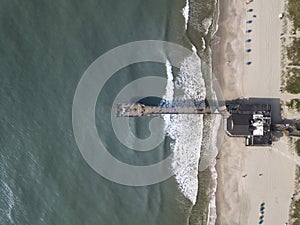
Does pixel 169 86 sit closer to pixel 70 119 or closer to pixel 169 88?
pixel 169 88

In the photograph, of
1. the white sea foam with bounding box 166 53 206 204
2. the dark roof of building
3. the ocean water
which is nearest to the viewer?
the ocean water

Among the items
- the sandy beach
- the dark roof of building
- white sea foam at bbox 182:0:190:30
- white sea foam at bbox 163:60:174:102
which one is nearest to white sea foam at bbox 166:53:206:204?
white sea foam at bbox 163:60:174:102

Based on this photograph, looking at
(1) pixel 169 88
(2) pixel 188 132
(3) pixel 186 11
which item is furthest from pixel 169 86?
(3) pixel 186 11

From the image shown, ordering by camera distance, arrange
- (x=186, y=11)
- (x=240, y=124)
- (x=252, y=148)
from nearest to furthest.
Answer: (x=240, y=124), (x=252, y=148), (x=186, y=11)

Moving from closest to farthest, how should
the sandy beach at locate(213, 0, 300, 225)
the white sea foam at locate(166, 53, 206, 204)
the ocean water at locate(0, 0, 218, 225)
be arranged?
the ocean water at locate(0, 0, 218, 225)
the sandy beach at locate(213, 0, 300, 225)
the white sea foam at locate(166, 53, 206, 204)

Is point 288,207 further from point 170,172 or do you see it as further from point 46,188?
point 46,188

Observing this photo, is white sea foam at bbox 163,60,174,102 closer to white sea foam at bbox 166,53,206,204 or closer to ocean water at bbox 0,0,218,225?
ocean water at bbox 0,0,218,225

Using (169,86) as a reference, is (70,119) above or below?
below
